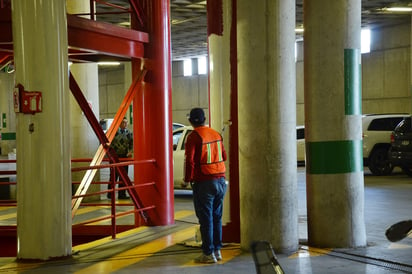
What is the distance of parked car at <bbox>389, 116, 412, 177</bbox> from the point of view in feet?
57.2

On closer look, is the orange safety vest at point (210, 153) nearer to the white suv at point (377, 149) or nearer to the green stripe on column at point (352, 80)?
the green stripe on column at point (352, 80)

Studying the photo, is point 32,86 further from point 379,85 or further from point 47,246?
point 379,85

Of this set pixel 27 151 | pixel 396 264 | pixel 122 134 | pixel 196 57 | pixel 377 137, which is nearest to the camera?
pixel 396 264

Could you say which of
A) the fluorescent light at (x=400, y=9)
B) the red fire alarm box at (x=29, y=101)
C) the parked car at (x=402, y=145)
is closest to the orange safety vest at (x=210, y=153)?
the red fire alarm box at (x=29, y=101)

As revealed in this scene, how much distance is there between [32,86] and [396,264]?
4.58m

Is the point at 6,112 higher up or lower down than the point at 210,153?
higher up

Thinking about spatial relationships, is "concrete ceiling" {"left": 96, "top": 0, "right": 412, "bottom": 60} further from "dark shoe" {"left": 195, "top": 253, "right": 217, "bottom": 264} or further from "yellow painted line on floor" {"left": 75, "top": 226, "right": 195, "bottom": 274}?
"dark shoe" {"left": 195, "top": 253, "right": 217, "bottom": 264}

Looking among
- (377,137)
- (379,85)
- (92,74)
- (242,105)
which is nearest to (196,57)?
(379,85)

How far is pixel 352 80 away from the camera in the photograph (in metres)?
8.11

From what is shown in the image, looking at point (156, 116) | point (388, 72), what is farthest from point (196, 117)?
point (388, 72)

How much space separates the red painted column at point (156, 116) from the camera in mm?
10336

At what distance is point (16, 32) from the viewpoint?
25.6 ft

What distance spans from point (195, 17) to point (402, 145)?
11.6m

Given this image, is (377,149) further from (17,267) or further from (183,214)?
(17,267)
